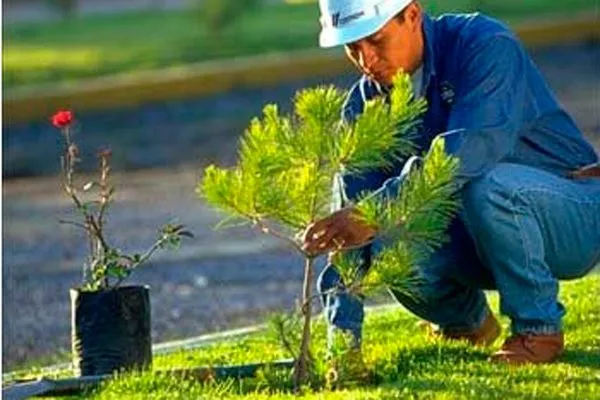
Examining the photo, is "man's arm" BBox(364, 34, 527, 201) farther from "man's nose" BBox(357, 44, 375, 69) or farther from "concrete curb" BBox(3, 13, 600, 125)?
"concrete curb" BBox(3, 13, 600, 125)

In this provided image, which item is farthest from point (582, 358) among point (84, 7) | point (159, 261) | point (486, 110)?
point (84, 7)

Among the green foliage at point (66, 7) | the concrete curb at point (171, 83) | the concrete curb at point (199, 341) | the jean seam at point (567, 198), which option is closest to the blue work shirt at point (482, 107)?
the jean seam at point (567, 198)

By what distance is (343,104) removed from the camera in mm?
5391

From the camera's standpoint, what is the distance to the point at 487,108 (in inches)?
218

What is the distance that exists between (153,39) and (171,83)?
311 centimetres

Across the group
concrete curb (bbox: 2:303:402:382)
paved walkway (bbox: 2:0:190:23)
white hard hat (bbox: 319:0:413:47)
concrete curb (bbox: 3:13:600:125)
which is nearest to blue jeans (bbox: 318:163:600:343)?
white hard hat (bbox: 319:0:413:47)

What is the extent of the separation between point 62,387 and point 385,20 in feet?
4.28

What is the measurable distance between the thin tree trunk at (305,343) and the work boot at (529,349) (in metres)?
0.50

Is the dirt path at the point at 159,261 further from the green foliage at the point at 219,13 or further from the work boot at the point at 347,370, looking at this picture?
the green foliage at the point at 219,13

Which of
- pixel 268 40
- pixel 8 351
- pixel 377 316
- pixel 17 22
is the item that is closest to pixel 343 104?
pixel 377 316

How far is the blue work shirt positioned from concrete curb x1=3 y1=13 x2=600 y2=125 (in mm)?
10609

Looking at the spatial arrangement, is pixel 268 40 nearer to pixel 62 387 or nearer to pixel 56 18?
pixel 56 18

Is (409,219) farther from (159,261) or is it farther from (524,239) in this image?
(159,261)

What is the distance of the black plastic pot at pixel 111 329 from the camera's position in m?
5.87
